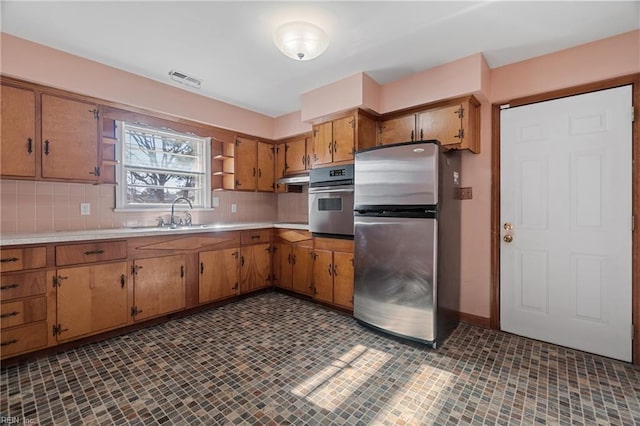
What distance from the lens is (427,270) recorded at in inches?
95.3

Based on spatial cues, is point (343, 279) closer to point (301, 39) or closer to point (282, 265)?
point (282, 265)

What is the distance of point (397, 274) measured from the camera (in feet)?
8.52

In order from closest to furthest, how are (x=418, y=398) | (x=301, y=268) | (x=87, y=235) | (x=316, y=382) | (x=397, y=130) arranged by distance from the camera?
(x=418, y=398), (x=316, y=382), (x=87, y=235), (x=397, y=130), (x=301, y=268)

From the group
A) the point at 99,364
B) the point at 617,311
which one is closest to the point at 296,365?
the point at 99,364

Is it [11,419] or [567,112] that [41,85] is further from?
[567,112]

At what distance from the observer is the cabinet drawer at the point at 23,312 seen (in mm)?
2102

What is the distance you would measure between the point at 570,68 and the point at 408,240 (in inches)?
79.8

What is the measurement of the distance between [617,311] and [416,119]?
2.37m

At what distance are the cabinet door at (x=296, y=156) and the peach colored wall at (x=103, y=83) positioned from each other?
810 millimetres

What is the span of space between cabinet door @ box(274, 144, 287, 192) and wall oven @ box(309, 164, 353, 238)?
108 centimetres

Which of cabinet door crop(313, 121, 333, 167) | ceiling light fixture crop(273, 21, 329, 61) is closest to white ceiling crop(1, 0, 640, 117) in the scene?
ceiling light fixture crop(273, 21, 329, 61)

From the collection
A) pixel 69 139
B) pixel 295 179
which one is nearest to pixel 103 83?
pixel 69 139

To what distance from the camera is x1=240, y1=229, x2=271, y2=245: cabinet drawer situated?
12.3 ft

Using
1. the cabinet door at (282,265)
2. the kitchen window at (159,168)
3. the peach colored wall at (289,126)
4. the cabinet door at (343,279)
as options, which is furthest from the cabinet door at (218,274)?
the peach colored wall at (289,126)
